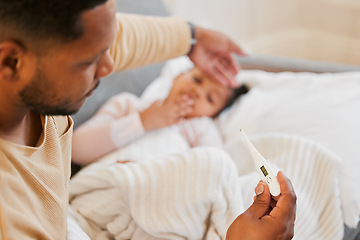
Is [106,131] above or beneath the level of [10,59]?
beneath

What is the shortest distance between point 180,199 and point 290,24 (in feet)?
6.71

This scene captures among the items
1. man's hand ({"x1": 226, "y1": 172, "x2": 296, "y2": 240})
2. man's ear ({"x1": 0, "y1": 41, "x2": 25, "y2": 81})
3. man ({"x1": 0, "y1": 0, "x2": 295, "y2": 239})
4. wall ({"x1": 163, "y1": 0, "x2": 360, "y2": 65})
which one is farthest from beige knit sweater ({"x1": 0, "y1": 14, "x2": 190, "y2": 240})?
wall ({"x1": 163, "y1": 0, "x2": 360, "y2": 65})

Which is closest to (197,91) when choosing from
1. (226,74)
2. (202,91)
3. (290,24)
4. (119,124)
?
(202,91)

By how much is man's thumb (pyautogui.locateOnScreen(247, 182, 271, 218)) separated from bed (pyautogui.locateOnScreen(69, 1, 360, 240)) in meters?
0.19

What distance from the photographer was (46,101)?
0.71 meters

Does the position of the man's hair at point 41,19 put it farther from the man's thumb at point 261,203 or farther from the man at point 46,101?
the man's thumb at point 261,203

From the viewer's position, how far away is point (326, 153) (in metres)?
1.19

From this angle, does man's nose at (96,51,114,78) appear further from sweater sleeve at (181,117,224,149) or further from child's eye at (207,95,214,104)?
child's eye at (207,95,214,104)

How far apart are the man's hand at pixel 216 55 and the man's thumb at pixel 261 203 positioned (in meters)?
0.70

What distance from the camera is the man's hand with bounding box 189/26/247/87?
1.41m

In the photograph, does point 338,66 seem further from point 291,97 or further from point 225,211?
point 225,211

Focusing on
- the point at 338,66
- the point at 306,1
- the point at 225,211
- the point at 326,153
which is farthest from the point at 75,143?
the point at 306,1

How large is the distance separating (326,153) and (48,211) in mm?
747

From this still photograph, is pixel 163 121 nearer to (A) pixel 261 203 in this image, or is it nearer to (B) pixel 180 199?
(B) pixel 180 199
